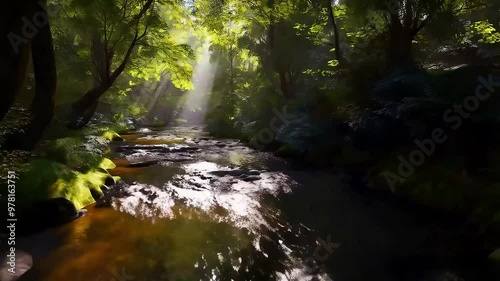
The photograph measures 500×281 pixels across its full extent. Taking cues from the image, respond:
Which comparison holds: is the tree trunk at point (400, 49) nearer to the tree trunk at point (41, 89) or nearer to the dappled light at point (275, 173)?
the dappled light at point (275, 173)

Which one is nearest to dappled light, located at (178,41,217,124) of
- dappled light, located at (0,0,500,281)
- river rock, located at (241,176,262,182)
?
dappled light, located at (0,0,500,281)

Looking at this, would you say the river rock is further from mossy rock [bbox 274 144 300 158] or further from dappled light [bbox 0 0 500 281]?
mossy rock [bbox 274 144 300 158]

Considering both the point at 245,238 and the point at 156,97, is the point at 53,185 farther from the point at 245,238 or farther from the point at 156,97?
the point at 156,97

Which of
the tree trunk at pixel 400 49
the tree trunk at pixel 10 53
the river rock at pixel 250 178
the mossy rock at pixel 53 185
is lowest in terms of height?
the river rock at pixel 250 178

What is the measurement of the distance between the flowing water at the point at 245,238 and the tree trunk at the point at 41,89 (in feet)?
7.53

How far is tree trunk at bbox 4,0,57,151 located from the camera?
6633 mm

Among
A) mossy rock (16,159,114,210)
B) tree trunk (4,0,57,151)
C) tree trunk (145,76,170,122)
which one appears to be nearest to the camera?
mossy rock (16,159,114,210)

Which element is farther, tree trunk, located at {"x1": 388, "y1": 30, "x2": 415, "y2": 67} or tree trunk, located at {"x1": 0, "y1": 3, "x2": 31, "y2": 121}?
tree trunk, located at {"x1": 388, "y1": 30, "x2": 415, "y2": 67}

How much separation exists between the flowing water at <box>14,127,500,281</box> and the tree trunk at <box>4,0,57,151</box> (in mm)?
2296

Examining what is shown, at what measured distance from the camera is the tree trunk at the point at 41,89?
6633 millimetres

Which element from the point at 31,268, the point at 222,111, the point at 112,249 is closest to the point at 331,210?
the point at 112,249

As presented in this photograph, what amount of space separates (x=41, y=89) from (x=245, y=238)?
6.16 m

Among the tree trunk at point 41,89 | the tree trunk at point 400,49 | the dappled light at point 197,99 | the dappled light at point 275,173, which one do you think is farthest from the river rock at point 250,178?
the dappled light at point 197,99

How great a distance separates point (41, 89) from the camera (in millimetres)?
6992
